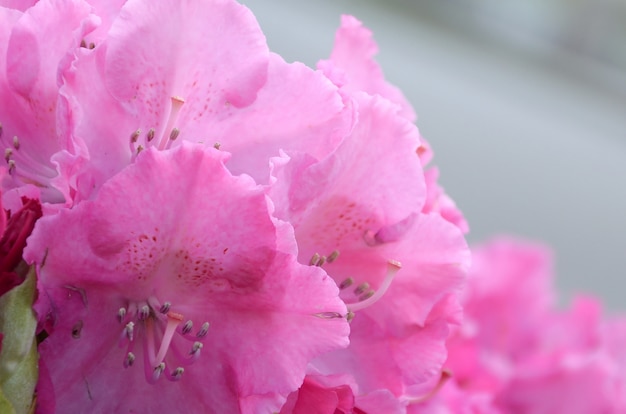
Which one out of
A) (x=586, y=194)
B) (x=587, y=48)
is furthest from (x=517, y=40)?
(x=586, y=194)

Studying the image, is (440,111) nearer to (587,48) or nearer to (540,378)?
(587,48)

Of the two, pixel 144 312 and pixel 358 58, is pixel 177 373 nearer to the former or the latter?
pixel 144 312

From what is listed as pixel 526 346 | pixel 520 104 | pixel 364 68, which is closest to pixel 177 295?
pixel 364 68

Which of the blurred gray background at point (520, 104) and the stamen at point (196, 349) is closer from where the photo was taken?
the stamen at point (196, 349)

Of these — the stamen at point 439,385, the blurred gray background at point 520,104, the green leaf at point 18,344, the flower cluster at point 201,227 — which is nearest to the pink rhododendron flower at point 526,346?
the stamen at point 439,385

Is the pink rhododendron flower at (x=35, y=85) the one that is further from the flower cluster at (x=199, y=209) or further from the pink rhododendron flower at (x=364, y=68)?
the pink rhododendron flower at (x=364, y=68)

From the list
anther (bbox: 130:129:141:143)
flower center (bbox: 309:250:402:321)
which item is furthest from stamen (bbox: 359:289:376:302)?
anther (bbox: 130:129:141:143)

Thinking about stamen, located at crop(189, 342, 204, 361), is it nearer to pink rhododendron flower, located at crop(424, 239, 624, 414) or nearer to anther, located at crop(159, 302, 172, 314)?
anther, located at crop(159, 302, 172, 314)
